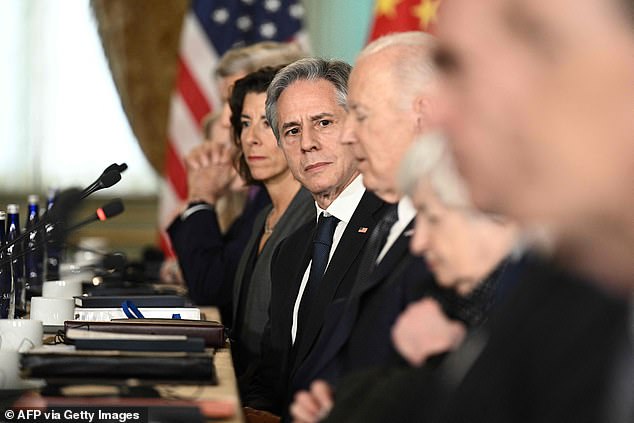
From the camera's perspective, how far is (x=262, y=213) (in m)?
4.56

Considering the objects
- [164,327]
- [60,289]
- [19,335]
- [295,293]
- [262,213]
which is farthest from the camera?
[262,213]

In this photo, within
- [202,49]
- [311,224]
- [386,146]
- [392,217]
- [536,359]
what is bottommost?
[202,49]

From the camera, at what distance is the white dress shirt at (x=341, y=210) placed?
3260 mm

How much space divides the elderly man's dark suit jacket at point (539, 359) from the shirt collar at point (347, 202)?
1806 mm

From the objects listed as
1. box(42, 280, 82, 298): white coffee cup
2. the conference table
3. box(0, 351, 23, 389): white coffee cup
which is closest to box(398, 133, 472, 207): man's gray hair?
the conference table

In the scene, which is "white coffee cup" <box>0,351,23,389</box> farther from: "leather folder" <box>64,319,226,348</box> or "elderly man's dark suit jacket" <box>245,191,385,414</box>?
"elderly man's dark suit jacket" <box>245,191,385,414</box>

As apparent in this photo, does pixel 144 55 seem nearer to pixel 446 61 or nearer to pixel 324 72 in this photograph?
pixel 324 72

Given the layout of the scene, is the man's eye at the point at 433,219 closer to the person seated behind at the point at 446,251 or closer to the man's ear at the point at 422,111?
the person seated behind at the point at 446,251

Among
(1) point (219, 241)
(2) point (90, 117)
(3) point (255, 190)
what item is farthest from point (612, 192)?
(2) point (90, 117)

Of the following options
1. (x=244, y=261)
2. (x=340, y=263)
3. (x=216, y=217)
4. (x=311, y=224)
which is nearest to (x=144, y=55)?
(x=216, y=217)

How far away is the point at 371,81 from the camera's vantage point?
7.43 ft

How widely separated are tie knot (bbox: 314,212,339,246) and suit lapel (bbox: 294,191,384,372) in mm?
158

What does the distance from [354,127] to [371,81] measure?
0.40 feet

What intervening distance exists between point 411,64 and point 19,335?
1143 mm
